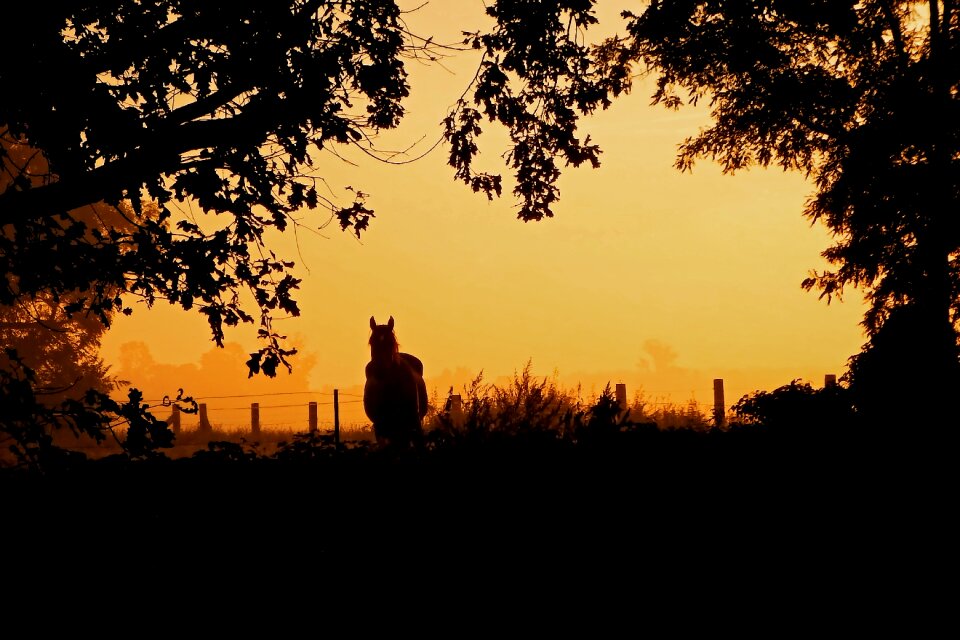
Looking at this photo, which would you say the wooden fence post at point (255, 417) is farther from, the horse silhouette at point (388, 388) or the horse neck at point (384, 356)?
the horse neck at point (384, 356)

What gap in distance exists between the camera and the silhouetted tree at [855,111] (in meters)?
17.8

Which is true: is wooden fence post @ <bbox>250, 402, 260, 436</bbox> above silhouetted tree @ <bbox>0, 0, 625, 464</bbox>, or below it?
below

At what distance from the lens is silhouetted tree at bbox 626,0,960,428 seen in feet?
58.3

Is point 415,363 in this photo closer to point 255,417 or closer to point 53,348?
point 255,417

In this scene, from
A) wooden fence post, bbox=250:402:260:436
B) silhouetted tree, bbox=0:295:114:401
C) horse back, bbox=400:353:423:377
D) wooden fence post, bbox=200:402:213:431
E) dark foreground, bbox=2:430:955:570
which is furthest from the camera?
wooden fence post, bbox=250:402:260:436

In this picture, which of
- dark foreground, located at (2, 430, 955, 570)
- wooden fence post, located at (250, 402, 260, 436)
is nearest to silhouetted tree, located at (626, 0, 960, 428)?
dark foreground, located at (2, 430, 955, 570)

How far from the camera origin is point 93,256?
6844 mm

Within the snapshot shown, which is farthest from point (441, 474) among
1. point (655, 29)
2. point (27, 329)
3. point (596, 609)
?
point (27, 329)

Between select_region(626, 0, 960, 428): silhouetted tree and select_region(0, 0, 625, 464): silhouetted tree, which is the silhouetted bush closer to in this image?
select_region(0, 0, 625, 464): silhouetted tree

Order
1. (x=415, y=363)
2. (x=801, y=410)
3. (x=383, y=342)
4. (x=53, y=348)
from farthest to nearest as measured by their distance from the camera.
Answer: (x=53, y=348), (x=415, y=363), (x=383, y=342), (x=801, y=410)

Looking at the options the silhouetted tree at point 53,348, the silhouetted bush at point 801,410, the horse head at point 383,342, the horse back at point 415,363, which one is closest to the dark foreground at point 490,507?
the silhouetted bush at point 801,410

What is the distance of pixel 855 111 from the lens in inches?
771

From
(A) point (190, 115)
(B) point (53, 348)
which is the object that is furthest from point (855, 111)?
(B) point (53, 348)

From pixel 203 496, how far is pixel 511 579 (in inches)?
82.6
